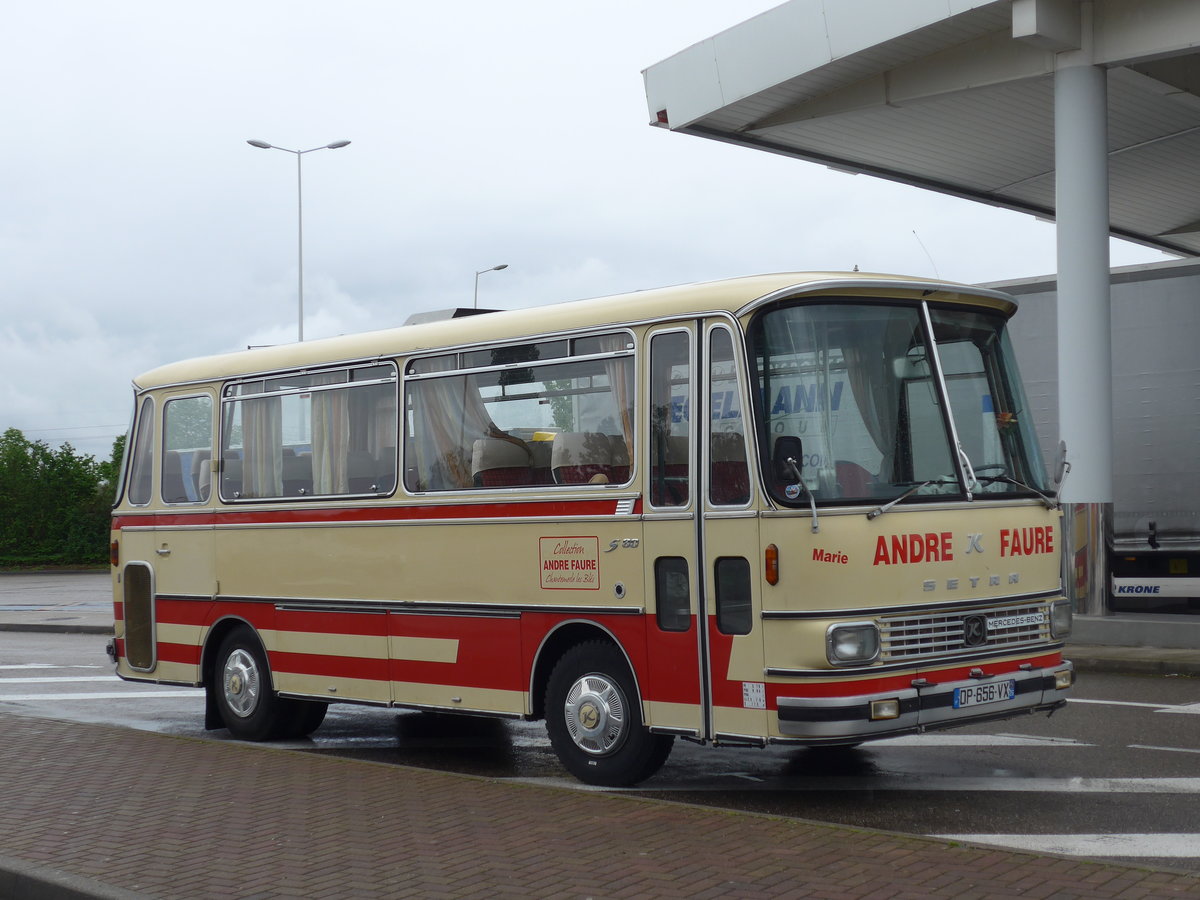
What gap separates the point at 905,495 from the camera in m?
8.23

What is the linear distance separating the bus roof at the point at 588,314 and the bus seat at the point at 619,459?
0.71 meters

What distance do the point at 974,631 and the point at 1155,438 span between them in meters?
10.4

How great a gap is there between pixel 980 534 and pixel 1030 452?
0.92m

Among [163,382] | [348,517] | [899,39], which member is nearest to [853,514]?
[348,517]

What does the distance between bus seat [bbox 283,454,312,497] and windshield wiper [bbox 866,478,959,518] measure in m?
4.85

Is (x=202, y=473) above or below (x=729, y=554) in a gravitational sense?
above

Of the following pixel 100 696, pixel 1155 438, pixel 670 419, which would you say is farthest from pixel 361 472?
pixel 1155 438

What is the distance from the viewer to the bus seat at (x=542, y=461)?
9.45 meters

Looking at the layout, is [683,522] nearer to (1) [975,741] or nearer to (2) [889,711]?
(2) [889,711]

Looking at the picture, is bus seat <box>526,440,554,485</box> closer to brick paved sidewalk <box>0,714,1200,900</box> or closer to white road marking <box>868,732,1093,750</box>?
brick paved sidewalk <box>0,714,1200,900</box>

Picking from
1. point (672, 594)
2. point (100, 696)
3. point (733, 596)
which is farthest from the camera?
point (100, 696)

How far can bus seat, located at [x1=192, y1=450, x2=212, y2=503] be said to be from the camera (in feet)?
40.3

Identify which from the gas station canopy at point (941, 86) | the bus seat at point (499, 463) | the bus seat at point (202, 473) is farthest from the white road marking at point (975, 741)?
the gas station canopy at point (941, 86)

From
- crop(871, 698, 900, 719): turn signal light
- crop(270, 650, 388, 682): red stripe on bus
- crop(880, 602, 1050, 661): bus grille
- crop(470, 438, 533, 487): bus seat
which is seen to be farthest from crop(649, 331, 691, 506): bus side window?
crop(270, 650, 388, 682): red stripe on bus
